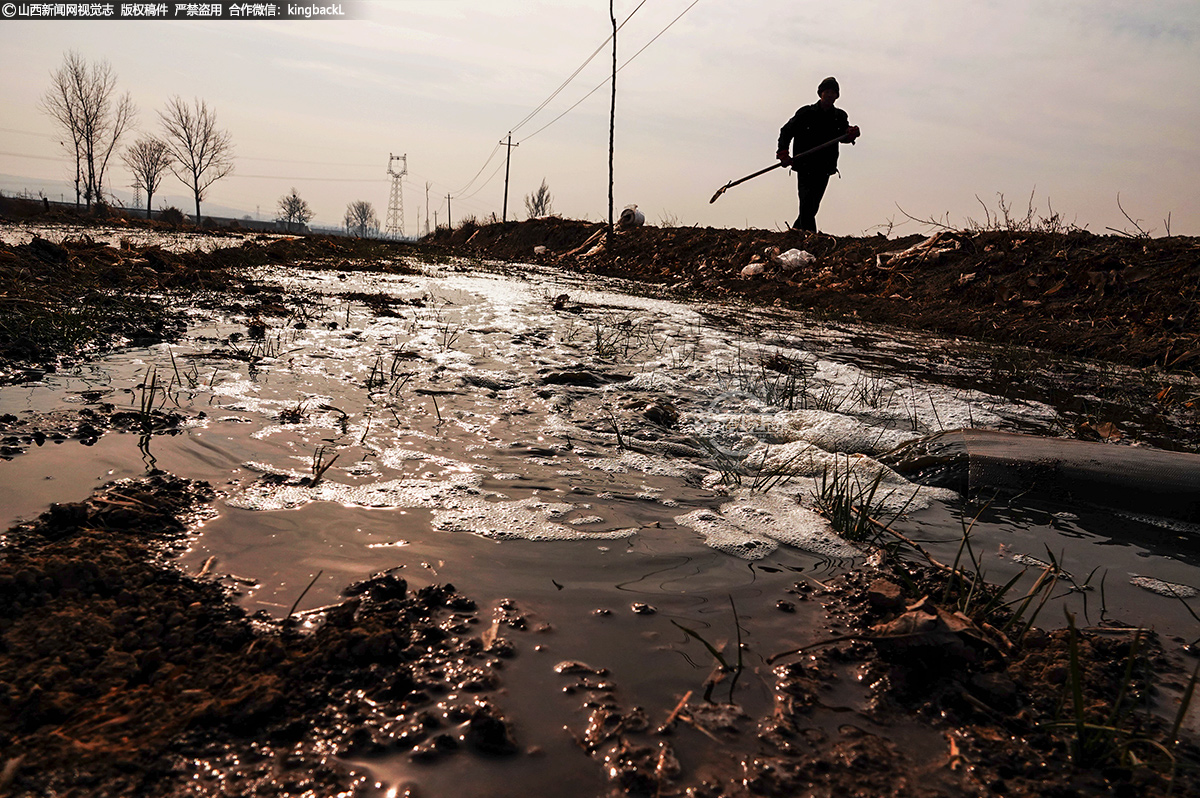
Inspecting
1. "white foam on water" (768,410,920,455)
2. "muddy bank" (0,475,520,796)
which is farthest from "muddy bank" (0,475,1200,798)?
"white foam on water" (768,410,920,455)

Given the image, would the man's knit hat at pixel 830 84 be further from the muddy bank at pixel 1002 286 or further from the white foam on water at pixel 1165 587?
the white foam on water at pixel 1165 587

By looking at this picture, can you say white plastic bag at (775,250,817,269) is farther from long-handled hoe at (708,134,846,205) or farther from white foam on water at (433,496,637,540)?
white foam on water at (433,496,637,540)

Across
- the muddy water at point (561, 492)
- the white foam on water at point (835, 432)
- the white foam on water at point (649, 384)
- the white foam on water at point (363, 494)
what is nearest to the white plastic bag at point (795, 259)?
the muddy water at point (561, 492)

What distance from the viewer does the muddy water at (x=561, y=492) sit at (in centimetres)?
141

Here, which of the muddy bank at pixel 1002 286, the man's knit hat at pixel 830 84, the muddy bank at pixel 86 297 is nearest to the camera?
the muddy bank at pixel 86 297

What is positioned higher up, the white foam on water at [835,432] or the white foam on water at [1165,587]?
the white foam on water at [835,432]

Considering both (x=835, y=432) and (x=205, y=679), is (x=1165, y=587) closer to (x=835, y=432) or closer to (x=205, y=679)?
(x=835, y=432)

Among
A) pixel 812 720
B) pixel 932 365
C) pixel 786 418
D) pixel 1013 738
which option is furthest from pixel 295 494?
pixel 932 365

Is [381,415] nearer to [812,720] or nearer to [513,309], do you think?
[812,720]

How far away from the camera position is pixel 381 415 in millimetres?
2895

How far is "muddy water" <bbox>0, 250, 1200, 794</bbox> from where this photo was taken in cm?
141

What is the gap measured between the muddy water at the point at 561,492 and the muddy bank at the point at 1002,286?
10.1ft

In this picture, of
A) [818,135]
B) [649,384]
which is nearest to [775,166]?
[818,135]

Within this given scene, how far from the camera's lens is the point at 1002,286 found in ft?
26.9
